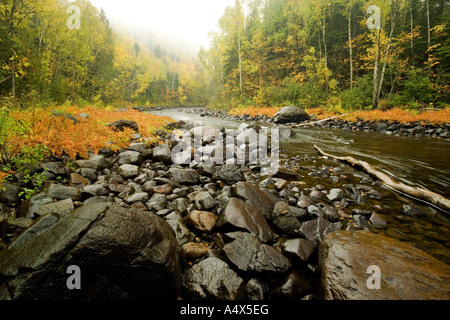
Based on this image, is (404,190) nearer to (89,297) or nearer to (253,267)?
(253,267)

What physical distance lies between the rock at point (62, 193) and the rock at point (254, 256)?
287 cm

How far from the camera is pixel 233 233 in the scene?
110 inches

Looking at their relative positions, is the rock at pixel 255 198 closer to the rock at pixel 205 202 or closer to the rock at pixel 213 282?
the rock at pixel 205 202

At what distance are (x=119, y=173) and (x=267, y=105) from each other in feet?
67.7

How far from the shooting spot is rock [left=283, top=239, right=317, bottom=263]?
2443 millimetres

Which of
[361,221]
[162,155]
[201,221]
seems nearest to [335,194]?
[361,221]

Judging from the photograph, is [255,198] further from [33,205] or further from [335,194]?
[33,205]

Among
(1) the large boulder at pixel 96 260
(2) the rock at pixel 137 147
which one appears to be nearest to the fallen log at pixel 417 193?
(1) the large boulder at pixel 96 260

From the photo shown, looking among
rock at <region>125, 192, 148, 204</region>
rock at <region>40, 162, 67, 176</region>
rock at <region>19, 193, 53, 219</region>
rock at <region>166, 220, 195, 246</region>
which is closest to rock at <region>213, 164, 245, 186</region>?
rock at <region>125, 192, 148, 204</region>

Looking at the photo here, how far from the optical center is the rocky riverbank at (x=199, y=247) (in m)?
1.69

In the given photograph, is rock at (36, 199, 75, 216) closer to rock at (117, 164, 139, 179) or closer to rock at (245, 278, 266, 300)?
rock at (117, 164, 139, 179)

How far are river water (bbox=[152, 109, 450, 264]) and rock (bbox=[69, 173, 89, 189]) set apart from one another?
5741 mm

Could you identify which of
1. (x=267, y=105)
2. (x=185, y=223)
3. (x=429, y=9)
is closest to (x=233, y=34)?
(x=267, y=105)

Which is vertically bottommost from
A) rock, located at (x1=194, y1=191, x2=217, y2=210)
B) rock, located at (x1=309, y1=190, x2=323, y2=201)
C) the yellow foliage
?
rock, located at (x1=309, y1=190, x2=323, y2=201)
